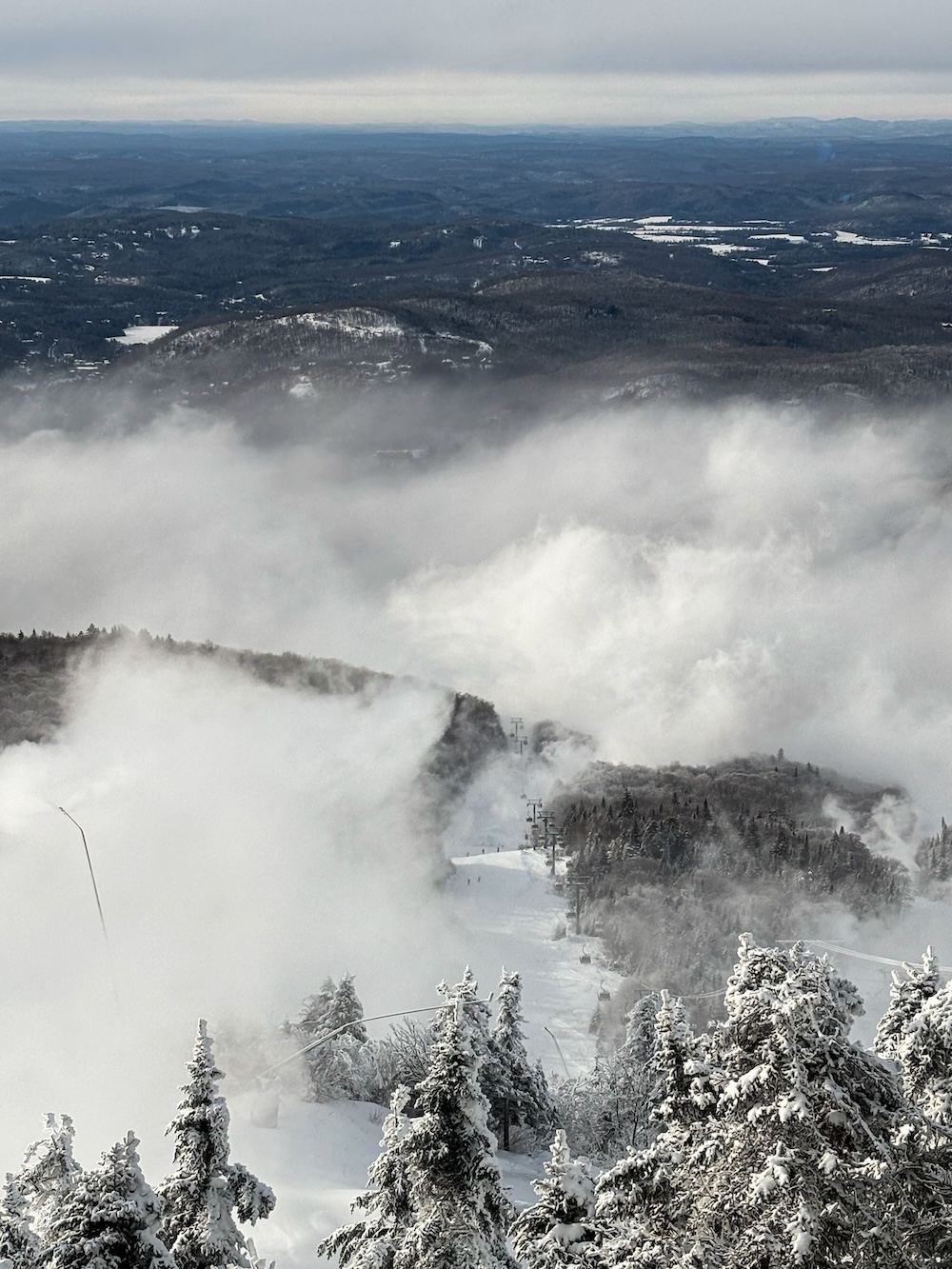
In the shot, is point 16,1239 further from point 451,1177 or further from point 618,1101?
point 618,1101

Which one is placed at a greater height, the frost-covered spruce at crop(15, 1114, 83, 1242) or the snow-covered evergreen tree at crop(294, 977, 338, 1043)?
the frost-covered spruce at crop(15, 1114, 83, 1242)

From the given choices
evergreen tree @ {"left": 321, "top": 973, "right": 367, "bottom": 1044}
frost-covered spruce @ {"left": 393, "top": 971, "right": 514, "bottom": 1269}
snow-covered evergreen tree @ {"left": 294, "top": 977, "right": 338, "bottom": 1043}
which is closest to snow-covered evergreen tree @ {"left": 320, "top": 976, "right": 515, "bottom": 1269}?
frost-covered spruce @ {"left": 393, "top": 971, "right": 514, "bottom": 1269}

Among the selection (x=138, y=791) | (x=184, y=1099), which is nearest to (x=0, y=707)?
(x=138, y=791)

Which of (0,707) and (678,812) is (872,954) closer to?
(678,812)

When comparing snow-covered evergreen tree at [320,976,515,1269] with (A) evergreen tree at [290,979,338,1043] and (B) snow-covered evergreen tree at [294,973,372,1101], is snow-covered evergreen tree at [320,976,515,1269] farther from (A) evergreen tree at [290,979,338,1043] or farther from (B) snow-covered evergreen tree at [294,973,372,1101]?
(A) evergreen tree at [290,979,338,1043]

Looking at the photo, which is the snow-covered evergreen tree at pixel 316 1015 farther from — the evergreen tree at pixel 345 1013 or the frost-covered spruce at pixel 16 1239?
the frost-covered spruce at pixel 16 1239

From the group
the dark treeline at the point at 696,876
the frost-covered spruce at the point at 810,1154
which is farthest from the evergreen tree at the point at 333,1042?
the dark treeline at the point at 696,876
